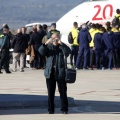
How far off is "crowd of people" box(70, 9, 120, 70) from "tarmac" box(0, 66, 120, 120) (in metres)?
3.32

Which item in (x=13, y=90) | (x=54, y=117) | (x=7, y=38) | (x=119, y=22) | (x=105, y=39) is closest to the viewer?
(x=54, y=117)

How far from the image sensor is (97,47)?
32.5 m

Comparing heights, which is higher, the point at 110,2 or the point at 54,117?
the point at 110,2

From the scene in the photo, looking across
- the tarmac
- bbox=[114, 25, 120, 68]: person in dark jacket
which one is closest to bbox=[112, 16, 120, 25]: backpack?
bbox=[114, 25, 120, 68]: person in dark jacket

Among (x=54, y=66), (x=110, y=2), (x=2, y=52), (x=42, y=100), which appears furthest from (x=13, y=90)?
(x=110, y=2)

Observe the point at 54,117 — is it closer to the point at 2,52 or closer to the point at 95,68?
the point at 2,52

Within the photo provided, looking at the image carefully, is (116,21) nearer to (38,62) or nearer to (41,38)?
(41,38)

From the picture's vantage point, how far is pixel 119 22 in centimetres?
3475

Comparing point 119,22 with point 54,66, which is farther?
point 119,22

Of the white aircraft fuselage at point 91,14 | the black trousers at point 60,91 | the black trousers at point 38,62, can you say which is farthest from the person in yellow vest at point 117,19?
the black trousers at point 60,91

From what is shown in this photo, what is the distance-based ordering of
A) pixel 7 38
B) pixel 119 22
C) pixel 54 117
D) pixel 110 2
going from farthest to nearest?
1. pixel 110 2
2. pixel 119 22
3. pixel 7 38
4. pixel 54 117

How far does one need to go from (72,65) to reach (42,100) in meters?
14.6

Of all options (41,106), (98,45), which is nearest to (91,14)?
(98,45)

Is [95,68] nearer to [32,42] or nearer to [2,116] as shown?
[32,42]
